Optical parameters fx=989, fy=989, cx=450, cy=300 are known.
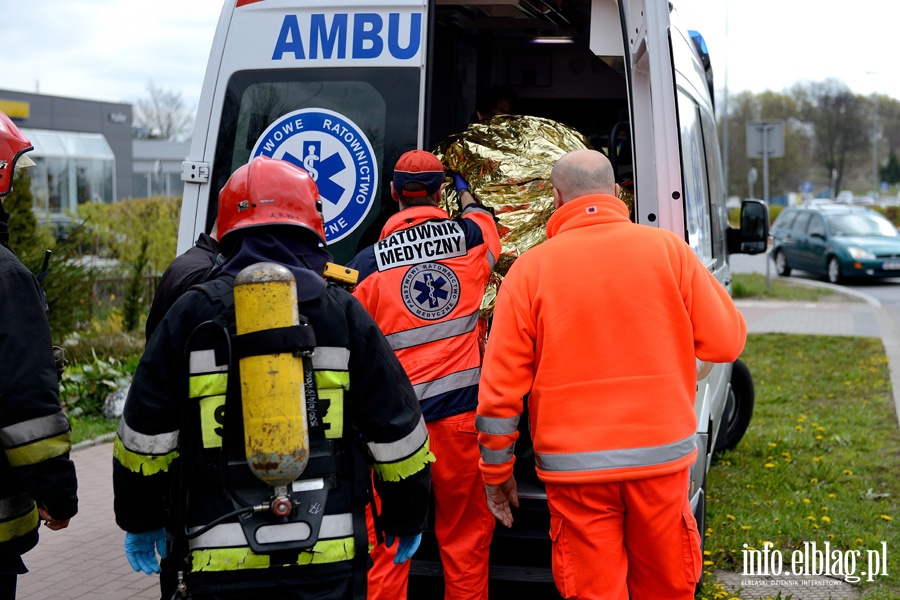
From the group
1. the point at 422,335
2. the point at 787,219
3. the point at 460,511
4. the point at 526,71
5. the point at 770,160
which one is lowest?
the point at 460,511

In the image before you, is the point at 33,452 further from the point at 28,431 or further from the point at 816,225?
the point at 816,225

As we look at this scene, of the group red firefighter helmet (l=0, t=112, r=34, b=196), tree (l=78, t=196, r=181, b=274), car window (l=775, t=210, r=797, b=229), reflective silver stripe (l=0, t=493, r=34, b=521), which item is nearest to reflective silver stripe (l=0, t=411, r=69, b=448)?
reflective silver stripe (l=0, t=493, r=34, b=521)

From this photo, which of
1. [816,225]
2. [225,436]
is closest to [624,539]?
[225,436]

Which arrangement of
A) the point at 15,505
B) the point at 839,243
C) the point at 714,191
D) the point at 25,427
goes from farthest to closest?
the point at 839,243 → the point at 714,191 → the point at 15,505 → the point at 25,427

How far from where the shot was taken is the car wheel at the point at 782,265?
83.6 ft

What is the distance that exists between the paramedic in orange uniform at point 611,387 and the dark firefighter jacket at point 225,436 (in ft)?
2.36

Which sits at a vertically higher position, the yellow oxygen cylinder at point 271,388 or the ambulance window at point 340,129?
the ambulance window at point 340,129

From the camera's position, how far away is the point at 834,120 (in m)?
69.8

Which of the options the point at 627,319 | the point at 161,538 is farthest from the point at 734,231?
the point at 161,538

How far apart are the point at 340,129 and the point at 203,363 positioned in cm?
204

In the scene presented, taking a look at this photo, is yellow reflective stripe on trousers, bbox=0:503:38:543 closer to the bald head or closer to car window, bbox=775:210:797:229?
the bald head

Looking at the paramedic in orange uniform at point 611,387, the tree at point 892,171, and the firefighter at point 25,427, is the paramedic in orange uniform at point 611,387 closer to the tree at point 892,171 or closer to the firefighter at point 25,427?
the firefighter at point 25,427

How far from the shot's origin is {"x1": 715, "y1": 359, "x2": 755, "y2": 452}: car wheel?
24.3ft

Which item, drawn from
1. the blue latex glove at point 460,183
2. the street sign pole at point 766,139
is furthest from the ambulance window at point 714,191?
the street sign pole at point 766,139
